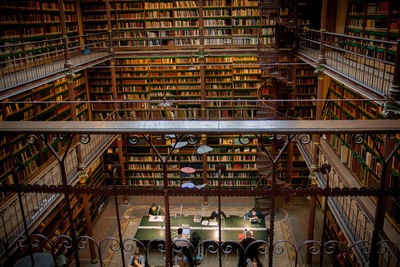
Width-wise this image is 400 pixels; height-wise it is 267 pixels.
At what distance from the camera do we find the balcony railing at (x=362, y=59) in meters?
4.34

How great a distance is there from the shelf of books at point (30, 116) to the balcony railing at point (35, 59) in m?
0.47

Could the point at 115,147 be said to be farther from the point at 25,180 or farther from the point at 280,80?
the point at 280,80

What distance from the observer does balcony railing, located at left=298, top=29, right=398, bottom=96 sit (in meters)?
4.34

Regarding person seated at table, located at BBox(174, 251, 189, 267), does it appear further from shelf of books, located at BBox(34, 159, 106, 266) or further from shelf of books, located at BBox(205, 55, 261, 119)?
shelf of books, located at BBox(205, 55, 261, 119)

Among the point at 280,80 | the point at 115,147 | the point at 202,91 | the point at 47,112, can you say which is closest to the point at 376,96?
the point at 280,80

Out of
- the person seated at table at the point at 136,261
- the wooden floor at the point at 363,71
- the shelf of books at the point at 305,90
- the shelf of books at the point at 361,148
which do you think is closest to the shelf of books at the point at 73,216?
the person seated at table at the point at 136,261

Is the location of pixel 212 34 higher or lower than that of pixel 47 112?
higher

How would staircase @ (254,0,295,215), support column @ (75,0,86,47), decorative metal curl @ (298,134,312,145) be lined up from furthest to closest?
support column @ (75,0,86,47)
staircase @ (254,0,295,215)
decorative metal curl @ (298,134,312,145)

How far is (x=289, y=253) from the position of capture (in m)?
7.01

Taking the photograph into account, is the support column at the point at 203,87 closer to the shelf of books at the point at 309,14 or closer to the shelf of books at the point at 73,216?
the shelf of books at the point at 309,14

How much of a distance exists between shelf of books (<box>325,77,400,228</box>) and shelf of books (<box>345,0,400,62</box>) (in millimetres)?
880

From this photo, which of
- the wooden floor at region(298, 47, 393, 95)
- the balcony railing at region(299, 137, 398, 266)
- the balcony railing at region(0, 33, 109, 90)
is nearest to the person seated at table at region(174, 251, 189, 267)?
the balcony railing at region(299, 137, 398, 266)

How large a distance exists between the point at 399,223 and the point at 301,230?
353cm

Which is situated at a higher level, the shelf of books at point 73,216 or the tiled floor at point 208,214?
the shelf of books at point 73,216
